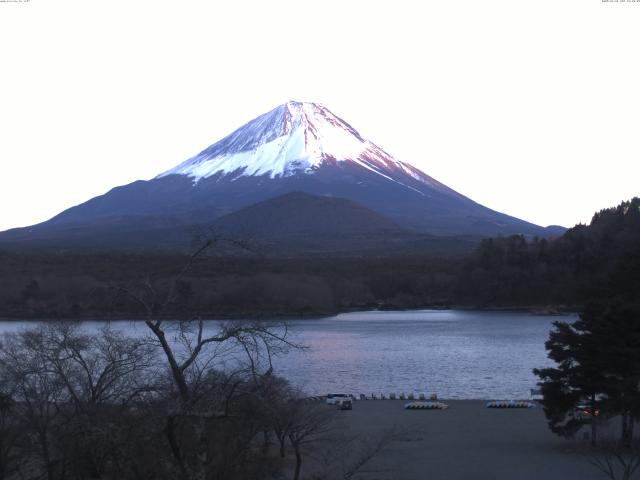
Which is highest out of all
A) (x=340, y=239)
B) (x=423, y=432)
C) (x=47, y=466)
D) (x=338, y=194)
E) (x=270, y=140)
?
(x=270, y=140)

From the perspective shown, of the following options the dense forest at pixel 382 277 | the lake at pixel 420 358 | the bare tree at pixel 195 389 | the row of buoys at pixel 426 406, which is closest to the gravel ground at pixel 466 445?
the row of buoys at pixel 426 406

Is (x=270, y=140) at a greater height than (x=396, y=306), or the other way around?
(x=270, y=140)

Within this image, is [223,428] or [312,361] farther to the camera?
[312,361]

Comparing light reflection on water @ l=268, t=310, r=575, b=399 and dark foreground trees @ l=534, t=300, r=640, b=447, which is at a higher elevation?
dark foreground trees @ l=534, t=300, r=640, b=447

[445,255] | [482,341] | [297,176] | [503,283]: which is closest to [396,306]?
[503,283]

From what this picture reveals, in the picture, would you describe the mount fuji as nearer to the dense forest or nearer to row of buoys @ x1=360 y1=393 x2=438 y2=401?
the dense forest

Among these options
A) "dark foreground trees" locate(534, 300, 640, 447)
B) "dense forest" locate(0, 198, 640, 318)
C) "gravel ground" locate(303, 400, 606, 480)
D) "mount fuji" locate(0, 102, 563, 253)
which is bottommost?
"gravel ground" locate(303, 400, 606, 480)

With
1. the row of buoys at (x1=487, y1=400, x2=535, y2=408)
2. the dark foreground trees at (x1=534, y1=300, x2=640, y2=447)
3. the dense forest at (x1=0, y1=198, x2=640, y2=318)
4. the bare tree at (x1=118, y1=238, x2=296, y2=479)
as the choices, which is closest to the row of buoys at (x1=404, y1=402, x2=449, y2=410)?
the row of buoys at (x1=487, y1=400, x2=535, y2=408)

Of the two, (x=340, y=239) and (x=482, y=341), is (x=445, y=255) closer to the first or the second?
(x=340, y=239)
